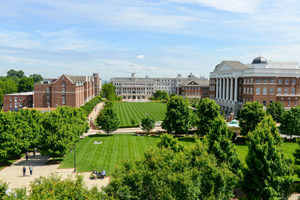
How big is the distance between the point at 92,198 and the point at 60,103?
72.5m

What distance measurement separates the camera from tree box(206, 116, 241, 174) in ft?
81.7

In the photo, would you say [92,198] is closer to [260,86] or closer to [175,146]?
[175,146]

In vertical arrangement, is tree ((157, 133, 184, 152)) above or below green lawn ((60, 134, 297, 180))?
above

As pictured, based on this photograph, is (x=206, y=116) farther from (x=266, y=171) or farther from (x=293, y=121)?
(x=266, y=171)

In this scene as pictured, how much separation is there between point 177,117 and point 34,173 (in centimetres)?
2862

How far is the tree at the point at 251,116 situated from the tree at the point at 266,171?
26218mm

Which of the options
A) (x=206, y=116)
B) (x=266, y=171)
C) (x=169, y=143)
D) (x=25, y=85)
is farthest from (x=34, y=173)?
(x=25, y=85)

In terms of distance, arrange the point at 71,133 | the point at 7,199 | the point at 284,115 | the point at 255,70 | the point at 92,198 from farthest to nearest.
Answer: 1. the point at 255,70
2. the point at 284,115
3. the point at 71,133
4. the point at 92,198
5. the point at 7,199

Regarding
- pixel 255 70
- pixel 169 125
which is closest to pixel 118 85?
pixel 255 70

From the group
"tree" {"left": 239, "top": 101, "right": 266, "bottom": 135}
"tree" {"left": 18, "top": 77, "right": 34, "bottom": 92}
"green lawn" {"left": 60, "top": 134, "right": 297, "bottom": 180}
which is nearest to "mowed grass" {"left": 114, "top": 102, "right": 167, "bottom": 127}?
"green lawn" {"left": 60, "top": 134, "right": 297, "bottom": 180}

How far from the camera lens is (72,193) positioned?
47.2 feet

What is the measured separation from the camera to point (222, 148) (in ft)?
84.2

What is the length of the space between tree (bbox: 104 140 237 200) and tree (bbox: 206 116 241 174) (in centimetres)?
356

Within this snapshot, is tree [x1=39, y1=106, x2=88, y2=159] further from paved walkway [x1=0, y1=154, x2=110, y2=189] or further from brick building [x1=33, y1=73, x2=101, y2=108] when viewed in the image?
brick building [x1=33, y1=73, x2=101, y2=108]
